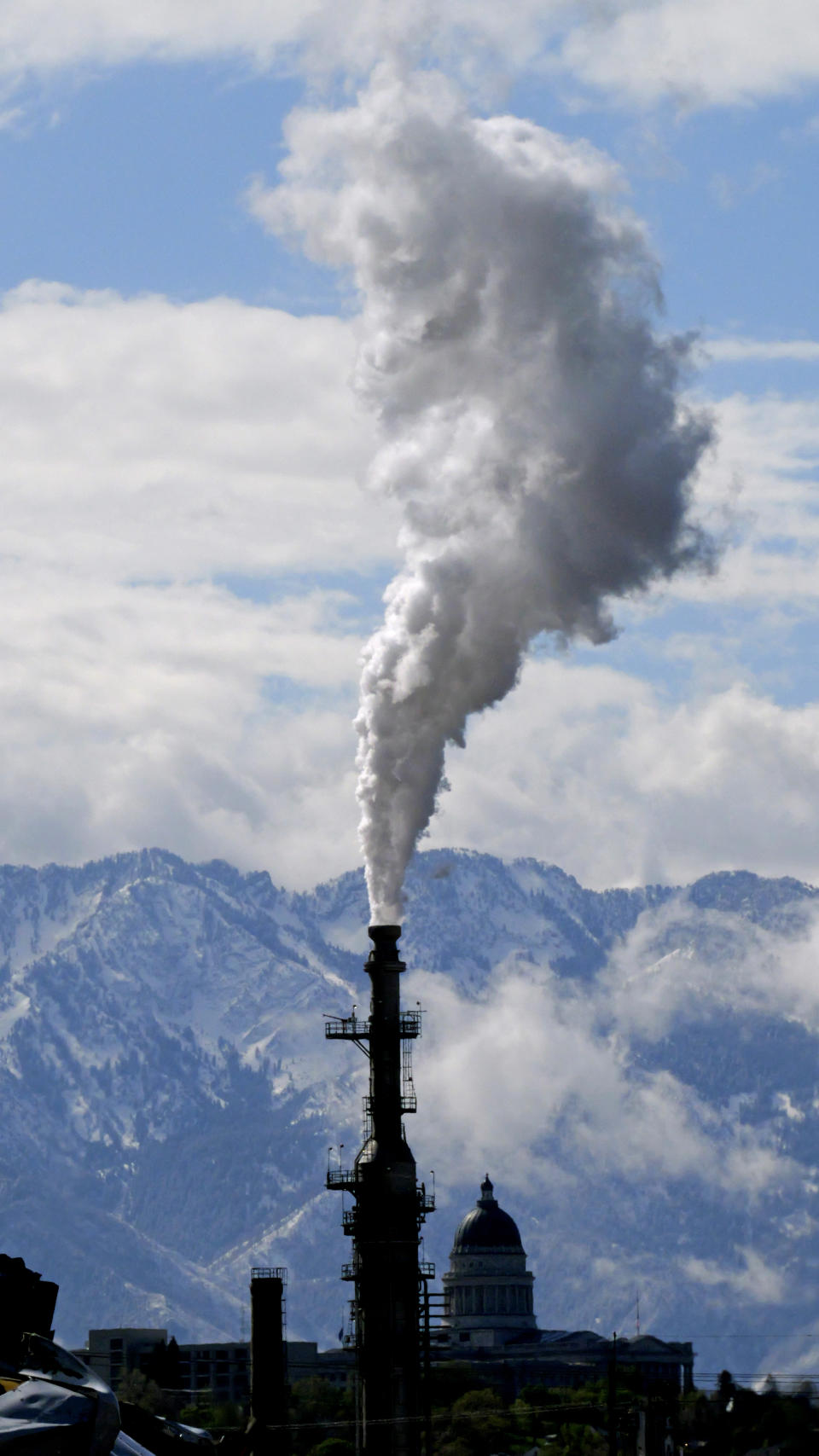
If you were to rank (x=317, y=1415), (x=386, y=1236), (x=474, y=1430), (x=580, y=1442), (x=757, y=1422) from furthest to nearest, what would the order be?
1. (x=317, y=1415)
2. (x=474, y=1430)
3. (x=580, y=1442)
4. (x=386, y=1236)
5. (x=757, y=1422)

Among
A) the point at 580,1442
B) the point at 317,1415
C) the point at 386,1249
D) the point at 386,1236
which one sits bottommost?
the point at 386,1249

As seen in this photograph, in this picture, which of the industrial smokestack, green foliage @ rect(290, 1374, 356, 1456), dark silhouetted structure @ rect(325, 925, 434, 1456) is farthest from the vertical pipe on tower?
green foliage @ rect(290, 1374, 356, 1456)

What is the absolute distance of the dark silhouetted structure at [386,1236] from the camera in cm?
7181

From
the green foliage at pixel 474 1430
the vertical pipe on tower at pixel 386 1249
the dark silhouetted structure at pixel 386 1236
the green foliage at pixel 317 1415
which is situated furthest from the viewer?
the green foliage at pixel 474 1430

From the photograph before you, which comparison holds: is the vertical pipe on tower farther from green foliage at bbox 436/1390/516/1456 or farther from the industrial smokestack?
green foliage at bbox 436/1390/516/1456

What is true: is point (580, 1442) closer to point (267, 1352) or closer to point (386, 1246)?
point (267, 1352)

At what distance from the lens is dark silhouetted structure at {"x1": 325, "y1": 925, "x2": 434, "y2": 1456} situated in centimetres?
7181

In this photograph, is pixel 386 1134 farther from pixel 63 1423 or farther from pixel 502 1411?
pixel 502 1411

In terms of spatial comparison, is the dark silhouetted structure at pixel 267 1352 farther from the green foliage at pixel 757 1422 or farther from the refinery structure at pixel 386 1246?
the green foliage at pixel 757 1422

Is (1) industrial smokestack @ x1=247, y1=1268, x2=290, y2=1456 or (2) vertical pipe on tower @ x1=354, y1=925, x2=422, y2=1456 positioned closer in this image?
(2) vertical pipe on tower @ x1=354, y1=925, x2=422, y2=1456

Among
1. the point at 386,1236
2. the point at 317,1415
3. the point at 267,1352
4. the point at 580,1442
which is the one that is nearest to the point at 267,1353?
the point at 267,1352

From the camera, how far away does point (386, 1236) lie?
7325 cm

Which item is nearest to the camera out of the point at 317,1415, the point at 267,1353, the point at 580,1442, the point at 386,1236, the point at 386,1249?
the point at 386,1249

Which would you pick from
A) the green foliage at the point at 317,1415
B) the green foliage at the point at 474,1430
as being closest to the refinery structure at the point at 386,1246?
the green foliage at the point at 317,1415
